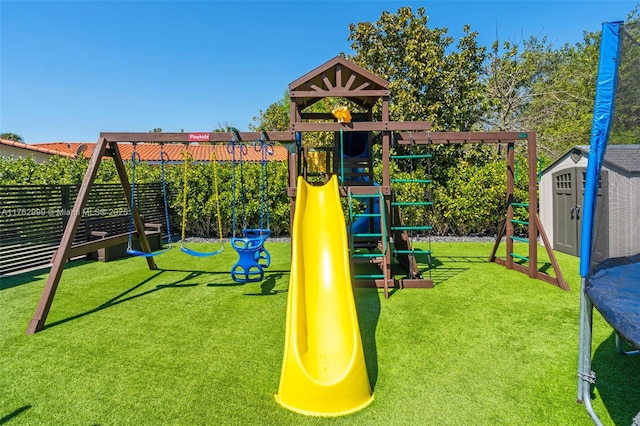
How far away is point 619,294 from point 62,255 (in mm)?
5896

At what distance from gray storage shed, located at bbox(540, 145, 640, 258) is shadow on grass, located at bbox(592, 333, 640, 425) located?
107 centimetres

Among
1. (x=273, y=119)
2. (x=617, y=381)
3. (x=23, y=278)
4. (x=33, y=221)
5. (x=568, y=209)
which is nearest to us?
(x=617, y=381)

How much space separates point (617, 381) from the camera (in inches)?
118

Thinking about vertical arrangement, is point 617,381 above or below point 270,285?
below

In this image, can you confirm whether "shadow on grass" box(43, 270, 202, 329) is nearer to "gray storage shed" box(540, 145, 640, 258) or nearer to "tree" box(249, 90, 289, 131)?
"gray storage shed" box(540, 145, 640, 258)

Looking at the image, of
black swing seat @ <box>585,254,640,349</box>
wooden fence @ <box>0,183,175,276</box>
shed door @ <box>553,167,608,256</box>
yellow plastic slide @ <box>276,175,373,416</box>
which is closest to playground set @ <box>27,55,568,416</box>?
yellow plastic slide @ <box>276,175,373,416</box>

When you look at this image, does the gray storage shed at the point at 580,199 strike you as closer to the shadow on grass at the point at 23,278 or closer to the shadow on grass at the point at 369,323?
the shadow on grass at the point at 369,323

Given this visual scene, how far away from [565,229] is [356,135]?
212 inches

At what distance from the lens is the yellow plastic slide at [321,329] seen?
270cm

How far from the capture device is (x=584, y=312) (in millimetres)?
2609

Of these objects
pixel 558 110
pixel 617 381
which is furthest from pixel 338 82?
pixel 558 110

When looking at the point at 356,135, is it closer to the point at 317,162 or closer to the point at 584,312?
the point at 317,162

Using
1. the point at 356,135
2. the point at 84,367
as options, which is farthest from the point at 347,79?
the point at 84,367

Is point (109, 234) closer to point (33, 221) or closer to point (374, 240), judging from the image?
point (33, 221)
